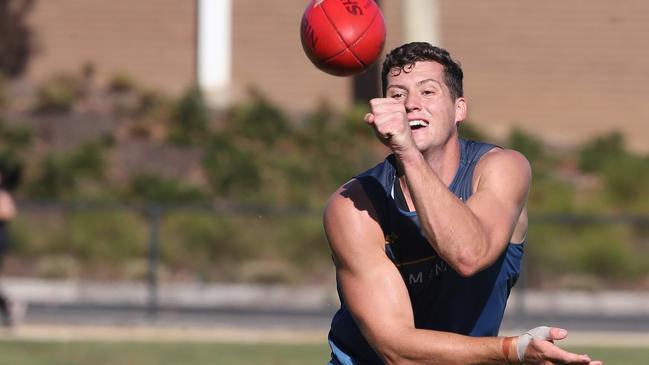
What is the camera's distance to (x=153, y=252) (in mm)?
18016

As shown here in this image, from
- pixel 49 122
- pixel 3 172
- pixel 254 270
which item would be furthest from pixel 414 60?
pixel 49 122

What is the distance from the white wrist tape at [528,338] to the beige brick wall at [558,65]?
71.2 ft

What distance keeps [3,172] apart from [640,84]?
12.7 m

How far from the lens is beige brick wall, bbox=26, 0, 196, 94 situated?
26.6m

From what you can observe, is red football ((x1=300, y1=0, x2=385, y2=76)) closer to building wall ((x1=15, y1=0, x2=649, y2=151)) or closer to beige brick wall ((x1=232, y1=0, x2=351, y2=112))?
building wall ((x1=15, y1=0, x2=649, y2=151))

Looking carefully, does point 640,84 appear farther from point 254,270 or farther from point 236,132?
point 254,270

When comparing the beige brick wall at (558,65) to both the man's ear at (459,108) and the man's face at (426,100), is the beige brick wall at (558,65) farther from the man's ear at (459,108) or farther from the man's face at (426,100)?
the man's face at (426,100)

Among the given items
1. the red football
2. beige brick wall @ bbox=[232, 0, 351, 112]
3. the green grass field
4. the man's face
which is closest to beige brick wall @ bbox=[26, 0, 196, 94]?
beige brick wall @ bbox=[232, 0, 351, 112]

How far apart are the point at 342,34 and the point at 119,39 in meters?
21.6

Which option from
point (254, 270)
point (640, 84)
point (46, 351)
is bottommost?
point (46, 351)

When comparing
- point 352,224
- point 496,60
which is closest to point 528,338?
point 352,224

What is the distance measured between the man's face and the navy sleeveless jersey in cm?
29

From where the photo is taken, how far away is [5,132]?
953 inches

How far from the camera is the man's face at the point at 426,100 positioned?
503cm
